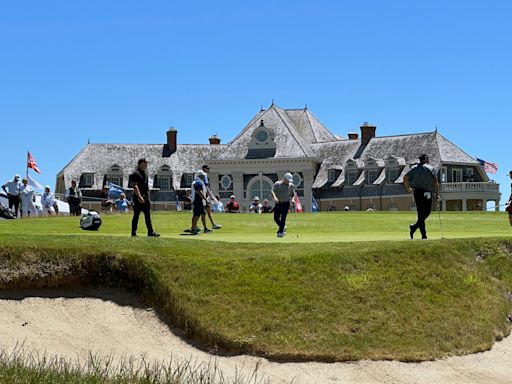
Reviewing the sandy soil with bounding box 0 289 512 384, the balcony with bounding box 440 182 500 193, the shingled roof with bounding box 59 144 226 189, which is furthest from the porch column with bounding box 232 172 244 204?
the sandy soil with bounding box 0 289 512 384

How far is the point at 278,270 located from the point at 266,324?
2.02m

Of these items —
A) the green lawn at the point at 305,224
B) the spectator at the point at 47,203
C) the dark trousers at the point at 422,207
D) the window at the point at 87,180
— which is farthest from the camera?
the window at the point at 87,180

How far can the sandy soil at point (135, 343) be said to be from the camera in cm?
1389

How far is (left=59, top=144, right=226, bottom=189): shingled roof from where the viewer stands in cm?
9944

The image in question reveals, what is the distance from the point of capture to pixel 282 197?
87.0ft

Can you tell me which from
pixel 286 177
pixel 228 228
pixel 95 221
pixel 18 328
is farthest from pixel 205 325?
pixel 228 228

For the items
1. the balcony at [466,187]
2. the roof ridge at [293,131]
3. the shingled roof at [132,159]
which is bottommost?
the balcony at [466,187]

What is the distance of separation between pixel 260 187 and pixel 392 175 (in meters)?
13.9

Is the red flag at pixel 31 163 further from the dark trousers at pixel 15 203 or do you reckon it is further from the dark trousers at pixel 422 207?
the dark trousers at pixel 422 207

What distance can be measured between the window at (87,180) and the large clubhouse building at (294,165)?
0.11 metres

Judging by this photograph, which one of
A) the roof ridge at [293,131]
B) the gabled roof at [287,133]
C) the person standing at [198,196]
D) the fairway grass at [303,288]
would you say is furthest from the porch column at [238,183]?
the fairway grass at [303,288]

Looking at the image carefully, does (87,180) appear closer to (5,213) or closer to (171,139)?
(171,139)

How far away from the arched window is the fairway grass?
76575mm

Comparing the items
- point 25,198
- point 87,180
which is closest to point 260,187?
point 87,180
